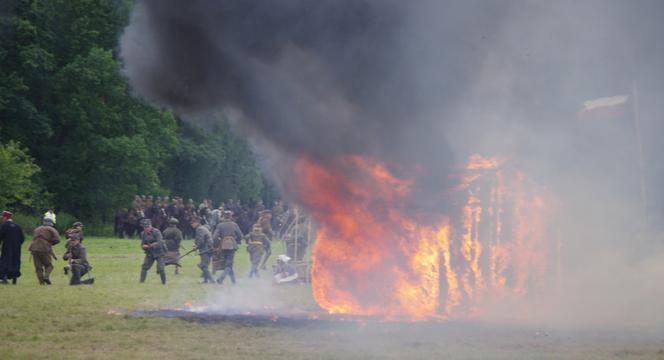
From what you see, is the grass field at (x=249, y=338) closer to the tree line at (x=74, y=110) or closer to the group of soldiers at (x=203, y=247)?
the group of soldiers at (x=203, y=247)

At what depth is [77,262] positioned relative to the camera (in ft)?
81.3

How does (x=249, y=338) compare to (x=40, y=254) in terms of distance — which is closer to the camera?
(x=249, y=338)

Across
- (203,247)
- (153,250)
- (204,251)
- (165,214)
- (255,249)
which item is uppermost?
(165,214)

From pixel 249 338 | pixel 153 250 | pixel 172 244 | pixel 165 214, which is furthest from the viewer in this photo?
pixel 165 214

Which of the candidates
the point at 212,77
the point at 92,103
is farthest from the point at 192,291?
the point at 92,103

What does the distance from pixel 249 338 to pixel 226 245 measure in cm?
1138

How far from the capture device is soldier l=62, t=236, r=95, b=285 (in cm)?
2462

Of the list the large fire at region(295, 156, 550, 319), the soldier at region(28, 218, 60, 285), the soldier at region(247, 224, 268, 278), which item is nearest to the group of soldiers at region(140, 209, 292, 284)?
the soldier at region(247, 224, 268, 278)

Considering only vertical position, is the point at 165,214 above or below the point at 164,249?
above

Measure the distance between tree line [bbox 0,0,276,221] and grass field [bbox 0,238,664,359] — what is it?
109 feet

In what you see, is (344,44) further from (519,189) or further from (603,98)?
(603,98)

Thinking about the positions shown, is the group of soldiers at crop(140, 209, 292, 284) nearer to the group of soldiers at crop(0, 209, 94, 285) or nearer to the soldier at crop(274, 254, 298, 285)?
the soldier at crop(274, 254, 298, 285)

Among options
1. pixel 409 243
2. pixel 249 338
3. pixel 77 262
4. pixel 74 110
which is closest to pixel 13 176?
pixel 74 110

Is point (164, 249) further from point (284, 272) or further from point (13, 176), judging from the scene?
point (13, 176)
